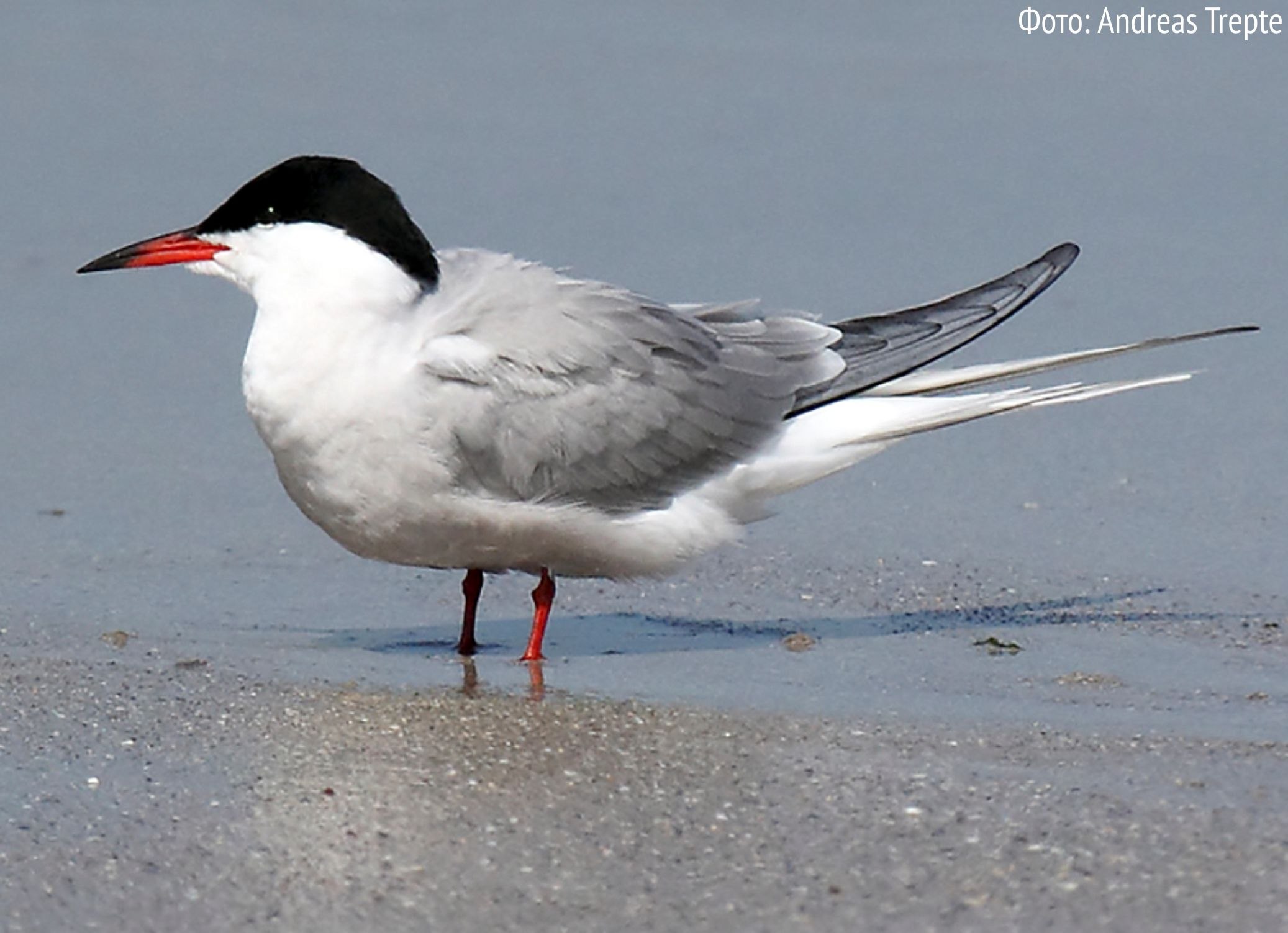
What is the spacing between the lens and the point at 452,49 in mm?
8883

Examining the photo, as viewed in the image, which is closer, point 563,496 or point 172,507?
point 563,496

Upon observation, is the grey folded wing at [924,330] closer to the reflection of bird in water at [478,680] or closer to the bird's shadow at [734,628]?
the bird's shadow at [734,628]

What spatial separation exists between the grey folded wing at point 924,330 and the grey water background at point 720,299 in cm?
44

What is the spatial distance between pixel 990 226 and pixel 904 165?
1.93 feet

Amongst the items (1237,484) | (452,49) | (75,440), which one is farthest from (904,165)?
(75,440)

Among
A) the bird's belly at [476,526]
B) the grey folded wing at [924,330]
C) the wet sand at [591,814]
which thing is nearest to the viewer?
the wet sand at [591,814]

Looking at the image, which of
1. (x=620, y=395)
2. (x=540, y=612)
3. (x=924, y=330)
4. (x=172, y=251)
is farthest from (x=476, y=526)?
(x=924, y=330)

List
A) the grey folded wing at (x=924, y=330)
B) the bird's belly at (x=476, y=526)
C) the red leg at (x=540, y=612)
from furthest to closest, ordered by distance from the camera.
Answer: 1. the grey folded wing at (x=924, y=330)
2. the red leg at (x=540, y=612)
3. the bird's belly at (x=476, y=526)

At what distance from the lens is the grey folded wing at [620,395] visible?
488 centimetres

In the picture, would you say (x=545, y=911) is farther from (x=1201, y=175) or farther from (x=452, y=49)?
(x=452, y=49)

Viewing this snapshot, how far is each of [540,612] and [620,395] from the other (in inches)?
19.4

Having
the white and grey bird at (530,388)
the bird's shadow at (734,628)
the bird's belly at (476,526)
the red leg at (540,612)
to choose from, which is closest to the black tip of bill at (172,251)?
the white and grey bird at (530,388)

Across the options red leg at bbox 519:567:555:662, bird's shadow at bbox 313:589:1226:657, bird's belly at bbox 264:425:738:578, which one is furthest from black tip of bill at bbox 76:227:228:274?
red leg at bbox 519:567:555:662

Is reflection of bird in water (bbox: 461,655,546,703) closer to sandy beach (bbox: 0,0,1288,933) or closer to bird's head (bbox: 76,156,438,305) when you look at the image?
sandy beach (bbox: 0,0,1288,933)
